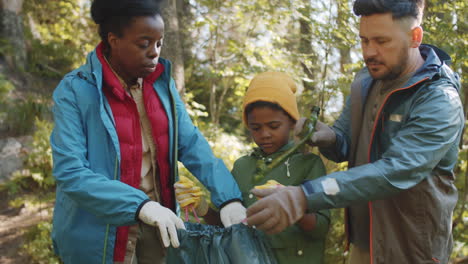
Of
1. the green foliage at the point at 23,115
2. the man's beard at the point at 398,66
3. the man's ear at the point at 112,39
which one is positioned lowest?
the green foliage at the point at 23,115

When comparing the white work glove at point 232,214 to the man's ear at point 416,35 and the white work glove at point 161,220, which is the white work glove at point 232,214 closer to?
the white work glove at point 161,220

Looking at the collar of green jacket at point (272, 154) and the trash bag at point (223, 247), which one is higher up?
the collar of green jacket at point (272, 154)

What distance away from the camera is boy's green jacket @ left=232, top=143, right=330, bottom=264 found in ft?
6.69

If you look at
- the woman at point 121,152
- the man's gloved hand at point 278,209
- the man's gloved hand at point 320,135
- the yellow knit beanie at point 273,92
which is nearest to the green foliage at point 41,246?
the woman at point 121,152

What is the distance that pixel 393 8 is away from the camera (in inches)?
75.9

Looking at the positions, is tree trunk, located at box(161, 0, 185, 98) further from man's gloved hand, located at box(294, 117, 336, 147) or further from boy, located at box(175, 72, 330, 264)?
man's gloved hand, located at box(294, 117, 336, 147)

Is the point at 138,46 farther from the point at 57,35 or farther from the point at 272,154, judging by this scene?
the point at 57,35

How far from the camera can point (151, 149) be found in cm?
215

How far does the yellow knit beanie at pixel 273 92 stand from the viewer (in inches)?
90.3

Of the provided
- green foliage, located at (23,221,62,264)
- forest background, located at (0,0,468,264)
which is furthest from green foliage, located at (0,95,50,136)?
green foliage, located at (23,221,62,264)

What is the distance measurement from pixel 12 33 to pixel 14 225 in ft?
13.3

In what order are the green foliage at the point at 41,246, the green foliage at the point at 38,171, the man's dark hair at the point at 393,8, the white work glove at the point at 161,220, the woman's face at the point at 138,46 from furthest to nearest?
the green foliage at the point at 38,171, the green foliage at the point at 41,246, the woman's face at the point at 138,46, the man's dark hair at the point at 393,8, the white work glove at the point at 161,220

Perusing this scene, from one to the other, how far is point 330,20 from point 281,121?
2298 mm

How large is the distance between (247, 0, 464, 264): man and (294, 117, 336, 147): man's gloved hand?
10 mm
